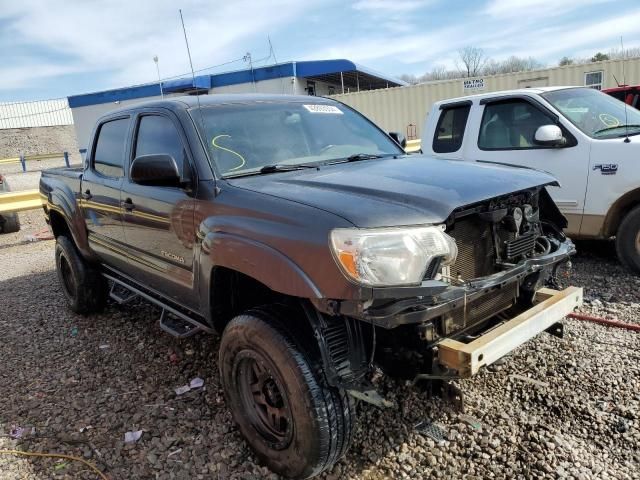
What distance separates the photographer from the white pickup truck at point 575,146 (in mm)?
4895

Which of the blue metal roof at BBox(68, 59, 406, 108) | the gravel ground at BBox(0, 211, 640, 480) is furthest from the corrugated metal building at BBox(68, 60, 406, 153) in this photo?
the gravel ground at BBox(0, 211, 640, 480)

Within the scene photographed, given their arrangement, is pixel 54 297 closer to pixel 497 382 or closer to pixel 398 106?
pixel 497 382

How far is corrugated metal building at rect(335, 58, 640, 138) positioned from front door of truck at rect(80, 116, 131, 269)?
42.5 ft

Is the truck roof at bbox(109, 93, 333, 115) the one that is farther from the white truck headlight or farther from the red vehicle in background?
the red vehicle in background


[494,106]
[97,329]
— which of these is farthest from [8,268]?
[494,106]

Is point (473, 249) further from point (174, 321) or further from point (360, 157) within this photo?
point (174, 321)

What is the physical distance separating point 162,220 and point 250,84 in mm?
23303

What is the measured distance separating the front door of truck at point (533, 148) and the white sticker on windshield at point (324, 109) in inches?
101

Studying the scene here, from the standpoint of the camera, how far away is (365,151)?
11.8 feet

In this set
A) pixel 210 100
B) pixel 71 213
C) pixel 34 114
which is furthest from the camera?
pixel 34 114

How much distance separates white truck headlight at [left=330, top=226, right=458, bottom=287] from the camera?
6.79 feet

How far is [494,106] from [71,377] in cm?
502

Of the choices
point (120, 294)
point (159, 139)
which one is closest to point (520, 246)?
point (159, 139)

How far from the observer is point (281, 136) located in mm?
3340
